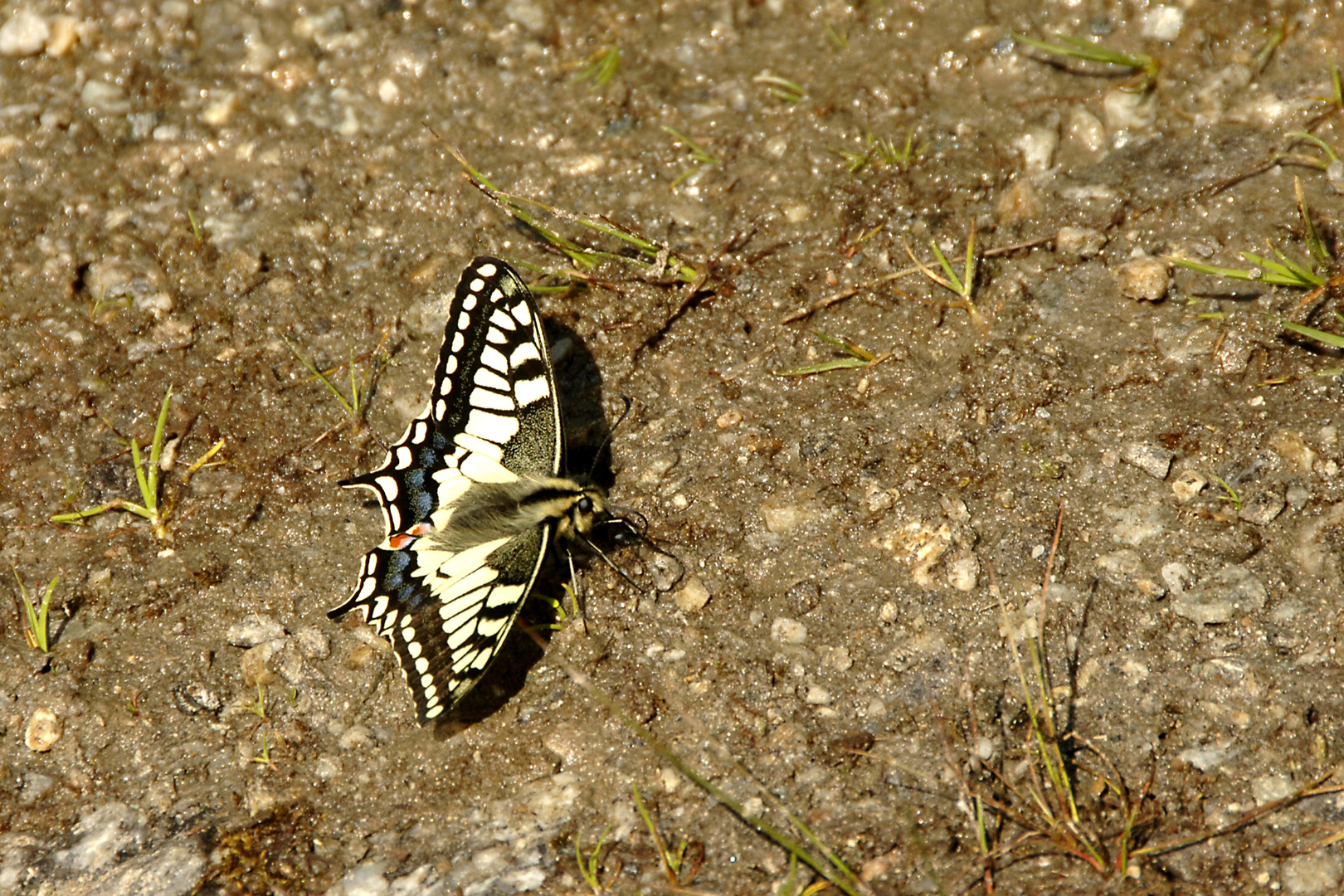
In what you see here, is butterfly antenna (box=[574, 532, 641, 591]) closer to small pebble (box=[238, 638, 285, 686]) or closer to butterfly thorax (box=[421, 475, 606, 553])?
butterfly thorax (box=[421, 475, 606, 553])

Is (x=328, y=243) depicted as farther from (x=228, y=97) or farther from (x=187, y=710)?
(x=187, y=710)

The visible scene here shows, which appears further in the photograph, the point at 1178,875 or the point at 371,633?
the point at 371,633

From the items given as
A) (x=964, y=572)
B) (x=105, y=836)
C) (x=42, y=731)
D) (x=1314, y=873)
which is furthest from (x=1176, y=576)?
(x=42, y=731)

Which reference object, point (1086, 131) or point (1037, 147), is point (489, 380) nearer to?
point (1037, 147)

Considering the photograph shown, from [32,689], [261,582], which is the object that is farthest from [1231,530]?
[32,689]

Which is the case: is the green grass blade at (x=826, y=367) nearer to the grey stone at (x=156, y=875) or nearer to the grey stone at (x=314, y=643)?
the grey stone at (x=314, y=643)

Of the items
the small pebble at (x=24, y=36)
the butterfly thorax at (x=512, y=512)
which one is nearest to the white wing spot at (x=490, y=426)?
the butterfly thorax at (x=512, y=512)
